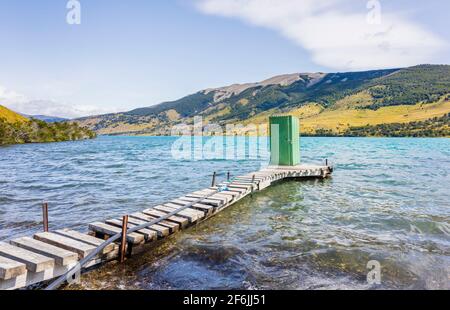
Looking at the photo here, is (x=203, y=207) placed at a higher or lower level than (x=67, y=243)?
lower

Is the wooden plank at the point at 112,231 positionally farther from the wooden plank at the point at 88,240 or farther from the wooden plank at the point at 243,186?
the wooden plank at the point at 243,186

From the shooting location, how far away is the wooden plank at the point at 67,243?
950 cm

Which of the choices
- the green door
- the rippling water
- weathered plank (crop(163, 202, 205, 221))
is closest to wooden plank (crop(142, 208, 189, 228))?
the rippling water

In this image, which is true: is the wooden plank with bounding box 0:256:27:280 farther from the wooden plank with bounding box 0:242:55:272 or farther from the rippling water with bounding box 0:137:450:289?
the rippling water with bounding box 0:137:450:289

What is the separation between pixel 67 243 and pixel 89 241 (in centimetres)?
73

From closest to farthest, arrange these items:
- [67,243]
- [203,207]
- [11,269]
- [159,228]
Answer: [11,269] → [67,243] → [159,228] → [203,207]

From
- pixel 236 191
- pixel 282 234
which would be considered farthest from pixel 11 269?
pixel 236 191

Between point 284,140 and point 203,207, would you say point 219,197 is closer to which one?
point 203,207

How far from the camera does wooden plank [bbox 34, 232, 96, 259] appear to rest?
9.50 m

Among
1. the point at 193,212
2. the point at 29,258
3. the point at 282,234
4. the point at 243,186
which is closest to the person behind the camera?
the point at 29,258

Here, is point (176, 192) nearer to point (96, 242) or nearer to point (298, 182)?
point (298, 182)

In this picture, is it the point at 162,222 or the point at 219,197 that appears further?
the point at 219,197

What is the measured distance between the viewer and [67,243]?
991 centimetres
